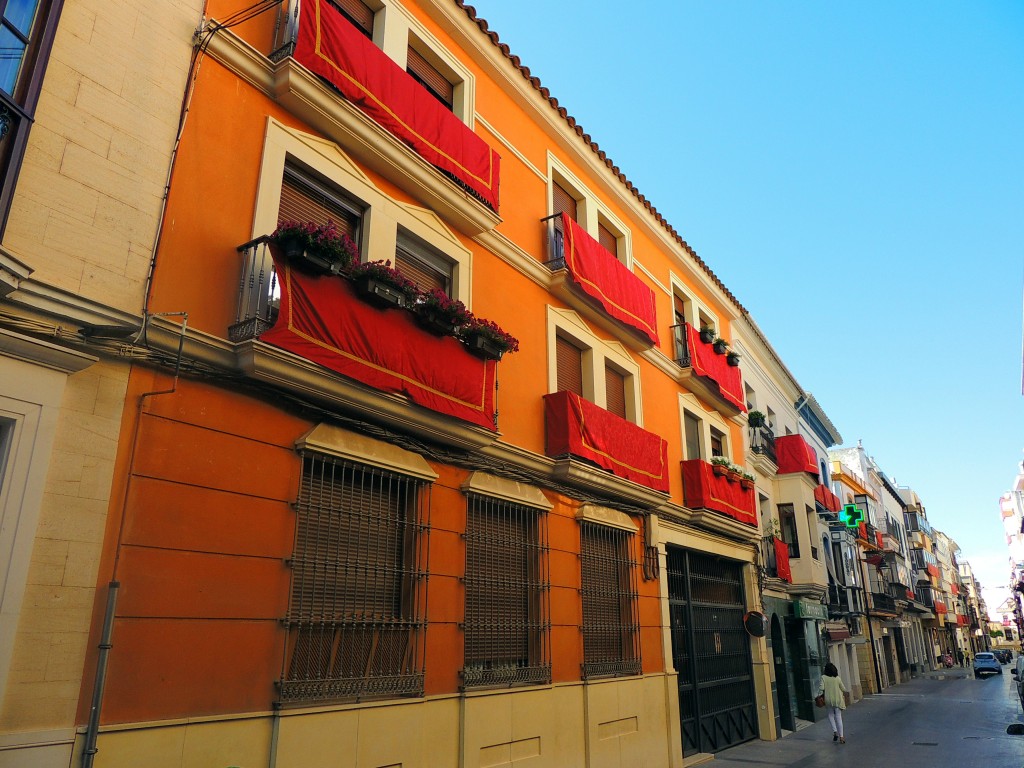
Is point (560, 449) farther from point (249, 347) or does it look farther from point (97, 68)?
point (97, 68)

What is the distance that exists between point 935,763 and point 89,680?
47.3 feet

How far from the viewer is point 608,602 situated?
38.2 ft

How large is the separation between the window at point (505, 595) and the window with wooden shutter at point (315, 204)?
144 inches

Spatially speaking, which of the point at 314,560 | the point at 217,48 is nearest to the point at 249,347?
the point at 314,560

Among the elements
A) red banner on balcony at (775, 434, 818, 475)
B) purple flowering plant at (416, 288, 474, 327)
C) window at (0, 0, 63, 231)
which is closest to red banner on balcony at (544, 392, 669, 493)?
purple flowering plant at (416, 288, 474, 327)

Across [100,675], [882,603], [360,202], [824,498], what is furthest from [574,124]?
[882,603]

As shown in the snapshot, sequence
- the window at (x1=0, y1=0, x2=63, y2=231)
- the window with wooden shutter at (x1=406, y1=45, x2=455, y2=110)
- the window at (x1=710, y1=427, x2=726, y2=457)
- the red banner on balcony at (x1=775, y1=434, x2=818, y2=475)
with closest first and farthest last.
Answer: the window at (x1=0, y1=0, x2=63, y2=231)
the window with wooden shutter at (x1=406, y1=45, x2=455, y2=110)
the window at (x1=710, y1=427, x2=726, y2=457)
the red banner on balcony at (x1=775, y1=434, x2=818, y2=475)

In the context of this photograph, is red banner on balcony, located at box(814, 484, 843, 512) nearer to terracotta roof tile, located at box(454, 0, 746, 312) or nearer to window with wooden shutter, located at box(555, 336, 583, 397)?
terracotta roof tile, located at box(454, 0, 746, 312)

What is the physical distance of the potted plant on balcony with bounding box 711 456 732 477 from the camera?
15375 millimetres

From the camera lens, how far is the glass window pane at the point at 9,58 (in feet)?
16.5

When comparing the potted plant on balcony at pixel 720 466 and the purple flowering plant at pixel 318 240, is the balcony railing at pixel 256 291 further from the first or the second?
the potted plant on balcony at pixel 720 466

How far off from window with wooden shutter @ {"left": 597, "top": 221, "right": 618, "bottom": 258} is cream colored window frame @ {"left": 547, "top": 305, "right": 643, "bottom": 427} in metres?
2.27

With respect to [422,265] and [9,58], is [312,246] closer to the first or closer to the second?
[9,58]

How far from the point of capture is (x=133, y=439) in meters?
5.59
